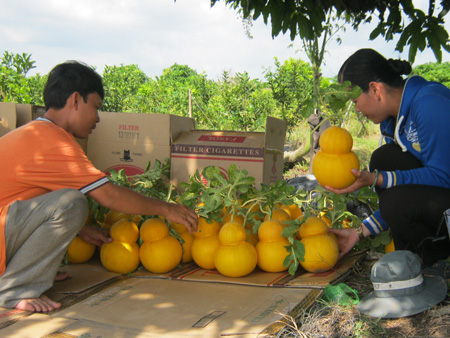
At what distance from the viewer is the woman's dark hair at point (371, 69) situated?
6.99ft

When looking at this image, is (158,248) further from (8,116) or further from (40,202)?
(8,116)

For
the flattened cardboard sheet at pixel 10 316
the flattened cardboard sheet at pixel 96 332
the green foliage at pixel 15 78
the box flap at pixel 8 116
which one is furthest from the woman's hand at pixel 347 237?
the green foliage at pixel 15 78

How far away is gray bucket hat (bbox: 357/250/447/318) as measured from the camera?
1799mm

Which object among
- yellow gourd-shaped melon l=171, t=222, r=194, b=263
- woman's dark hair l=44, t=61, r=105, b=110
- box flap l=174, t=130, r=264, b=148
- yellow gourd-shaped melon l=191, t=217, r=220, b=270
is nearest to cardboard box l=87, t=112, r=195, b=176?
box flap l=174, t=130, r=264, b=148

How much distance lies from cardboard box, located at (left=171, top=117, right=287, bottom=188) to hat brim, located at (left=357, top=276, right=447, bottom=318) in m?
1.36

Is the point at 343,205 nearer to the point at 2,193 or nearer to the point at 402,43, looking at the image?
the point at 402,43

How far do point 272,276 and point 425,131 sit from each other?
109cm

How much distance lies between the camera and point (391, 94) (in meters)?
2.20

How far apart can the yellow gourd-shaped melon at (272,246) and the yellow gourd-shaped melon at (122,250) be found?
2.41 feet

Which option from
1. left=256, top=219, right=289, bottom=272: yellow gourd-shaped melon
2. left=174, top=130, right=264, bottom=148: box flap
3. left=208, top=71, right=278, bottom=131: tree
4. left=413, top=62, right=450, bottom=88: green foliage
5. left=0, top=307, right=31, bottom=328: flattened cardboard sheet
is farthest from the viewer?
left=413, top=62, right=450, bottom=88: green foliage

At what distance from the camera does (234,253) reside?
7.43 ft

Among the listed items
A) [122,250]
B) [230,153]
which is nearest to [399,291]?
[122,250]

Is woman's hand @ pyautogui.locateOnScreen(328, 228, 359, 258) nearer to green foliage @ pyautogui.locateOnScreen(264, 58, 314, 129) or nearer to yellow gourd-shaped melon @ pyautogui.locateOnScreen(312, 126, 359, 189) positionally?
yellow gourd-shaped melon @ pyautogui.locateOnScreen(312, 126, 359, 189)

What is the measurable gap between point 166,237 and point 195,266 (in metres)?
0.29
